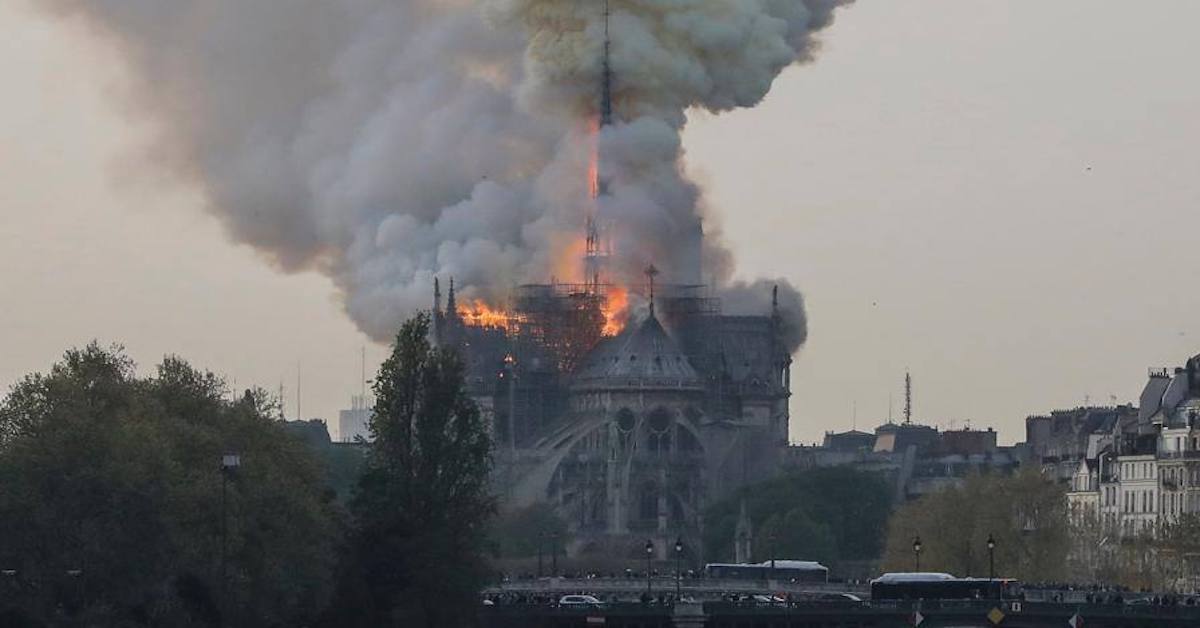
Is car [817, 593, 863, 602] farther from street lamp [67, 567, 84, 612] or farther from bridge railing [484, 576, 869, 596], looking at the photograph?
street lamp [67, 567, 84, 612]

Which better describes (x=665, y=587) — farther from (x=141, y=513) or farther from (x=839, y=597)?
(x=141, y=513)

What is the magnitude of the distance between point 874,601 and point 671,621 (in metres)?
5.54

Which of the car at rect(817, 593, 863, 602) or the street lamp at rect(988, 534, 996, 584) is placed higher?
the street lamp at rect(988, 534, 996, 584)

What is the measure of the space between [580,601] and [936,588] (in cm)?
1113

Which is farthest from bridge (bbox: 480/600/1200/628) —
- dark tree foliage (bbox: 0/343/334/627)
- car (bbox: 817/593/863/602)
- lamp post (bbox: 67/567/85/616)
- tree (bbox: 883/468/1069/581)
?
tree (bbox: 883/468/1069/581)

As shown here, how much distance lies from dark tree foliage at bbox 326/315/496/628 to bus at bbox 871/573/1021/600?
1221 cm

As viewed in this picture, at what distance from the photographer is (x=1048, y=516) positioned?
578 feet

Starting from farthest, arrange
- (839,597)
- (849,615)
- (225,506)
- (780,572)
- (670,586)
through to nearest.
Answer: (780,572)
(670,586)
(839,597)
(849,615)
(225,506)

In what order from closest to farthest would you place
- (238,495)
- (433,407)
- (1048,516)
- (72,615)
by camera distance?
(72,615) < (238,495) < (433,407) < (1048,516)

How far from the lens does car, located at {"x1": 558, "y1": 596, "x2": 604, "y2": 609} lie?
459ft

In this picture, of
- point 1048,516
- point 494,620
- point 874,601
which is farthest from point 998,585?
point 1048,516

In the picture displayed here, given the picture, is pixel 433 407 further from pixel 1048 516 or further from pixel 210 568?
pixel 1048 516

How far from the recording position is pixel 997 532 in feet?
576

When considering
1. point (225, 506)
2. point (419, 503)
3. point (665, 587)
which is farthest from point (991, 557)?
point (225, 506)
